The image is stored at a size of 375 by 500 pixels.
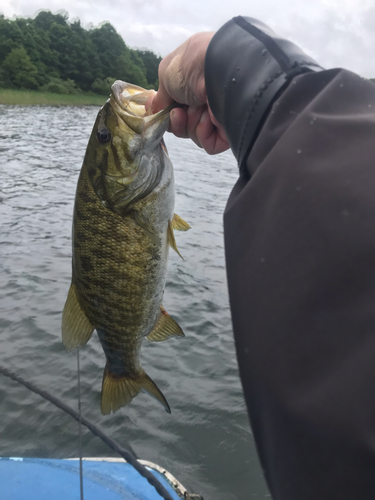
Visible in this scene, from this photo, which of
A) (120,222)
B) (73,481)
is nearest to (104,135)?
(120,222)

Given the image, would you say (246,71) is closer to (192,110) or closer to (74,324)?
(192,110)

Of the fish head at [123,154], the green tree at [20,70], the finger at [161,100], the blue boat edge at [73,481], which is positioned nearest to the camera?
the finger at [161,100]

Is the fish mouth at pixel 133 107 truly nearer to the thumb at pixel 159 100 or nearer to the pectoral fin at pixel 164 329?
the thumb at pixel 159 100

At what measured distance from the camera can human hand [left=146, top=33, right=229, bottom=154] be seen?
1.76 metres

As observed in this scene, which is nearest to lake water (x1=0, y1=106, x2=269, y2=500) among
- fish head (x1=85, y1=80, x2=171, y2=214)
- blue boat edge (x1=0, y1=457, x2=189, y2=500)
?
blue boat edge (x1=0, y1=457, x2=189, y2=500)

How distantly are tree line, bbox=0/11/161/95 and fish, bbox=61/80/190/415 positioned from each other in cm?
5196

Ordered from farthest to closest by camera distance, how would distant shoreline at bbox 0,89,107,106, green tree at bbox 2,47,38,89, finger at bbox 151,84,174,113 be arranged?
green tree at bbox 2,47,38,89 < distant shoreline at bbox 0,89,107,106 < finger at bbox 151,84,174,113

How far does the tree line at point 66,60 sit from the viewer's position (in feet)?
182

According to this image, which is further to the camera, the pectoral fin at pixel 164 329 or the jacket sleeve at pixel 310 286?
the pectoral fin at pixel 164 329

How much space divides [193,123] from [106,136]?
479 millimetres

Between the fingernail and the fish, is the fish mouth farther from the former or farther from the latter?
the fingernail

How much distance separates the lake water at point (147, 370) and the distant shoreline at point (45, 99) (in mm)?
35170

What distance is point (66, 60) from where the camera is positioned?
61625mm

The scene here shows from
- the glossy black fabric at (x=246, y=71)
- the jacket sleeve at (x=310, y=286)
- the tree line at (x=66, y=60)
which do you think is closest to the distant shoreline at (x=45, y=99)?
the tree line at (x=66, y=60)
